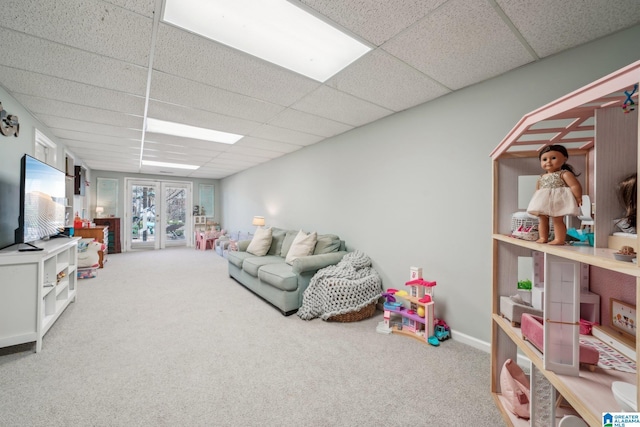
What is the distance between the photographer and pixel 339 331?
8.27 feet

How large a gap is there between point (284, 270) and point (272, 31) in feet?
7.84

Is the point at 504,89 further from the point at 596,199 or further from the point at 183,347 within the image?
the point at 183,347

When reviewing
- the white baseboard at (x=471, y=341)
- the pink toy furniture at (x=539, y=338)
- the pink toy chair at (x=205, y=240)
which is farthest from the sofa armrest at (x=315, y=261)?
the pink toy chair at (x=205, y=240)

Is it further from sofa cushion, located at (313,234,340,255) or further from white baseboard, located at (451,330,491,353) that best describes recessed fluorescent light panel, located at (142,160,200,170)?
white baseboard, located at (451,330,491,353)

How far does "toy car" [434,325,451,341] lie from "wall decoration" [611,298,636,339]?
4.52 ft

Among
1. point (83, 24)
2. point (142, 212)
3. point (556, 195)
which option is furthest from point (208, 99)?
point (142, 212)

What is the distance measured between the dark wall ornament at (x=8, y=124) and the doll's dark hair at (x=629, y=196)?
4195 mm

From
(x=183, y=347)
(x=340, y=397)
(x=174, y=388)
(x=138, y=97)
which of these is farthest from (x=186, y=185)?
(x=340, y=397)

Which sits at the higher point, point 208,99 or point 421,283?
point 208,99

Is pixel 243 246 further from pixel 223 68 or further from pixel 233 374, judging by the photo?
pixel 223 68

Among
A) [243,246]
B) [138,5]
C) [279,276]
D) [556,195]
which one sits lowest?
[279,276]

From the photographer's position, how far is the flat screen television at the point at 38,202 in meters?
2.19

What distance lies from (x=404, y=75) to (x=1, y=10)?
2576 mm

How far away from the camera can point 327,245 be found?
348 centimetres
